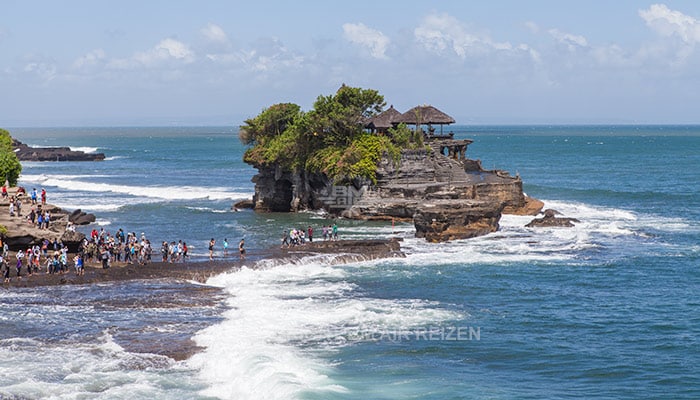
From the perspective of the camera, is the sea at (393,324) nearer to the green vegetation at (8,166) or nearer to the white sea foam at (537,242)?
the white sea foam at (537,242)

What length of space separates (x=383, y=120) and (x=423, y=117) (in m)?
3.12

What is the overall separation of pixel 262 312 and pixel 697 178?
Result: 79375 mm

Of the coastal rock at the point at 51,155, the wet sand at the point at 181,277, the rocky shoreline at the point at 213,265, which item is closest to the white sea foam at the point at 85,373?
the wet sand at the point at 181,277

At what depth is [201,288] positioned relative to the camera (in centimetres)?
3897

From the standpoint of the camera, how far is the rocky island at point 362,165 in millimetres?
62375

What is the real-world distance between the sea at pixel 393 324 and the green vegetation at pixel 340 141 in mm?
5749

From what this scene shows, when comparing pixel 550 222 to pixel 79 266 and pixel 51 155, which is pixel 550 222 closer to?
pixel 79 266

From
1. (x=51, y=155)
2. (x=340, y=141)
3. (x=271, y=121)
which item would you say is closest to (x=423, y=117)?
(x=340, y=141)

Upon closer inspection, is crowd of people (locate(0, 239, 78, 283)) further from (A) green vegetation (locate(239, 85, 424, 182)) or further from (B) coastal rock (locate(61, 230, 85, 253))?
(A) green vegetation (locate(239, 85, 424, 182))

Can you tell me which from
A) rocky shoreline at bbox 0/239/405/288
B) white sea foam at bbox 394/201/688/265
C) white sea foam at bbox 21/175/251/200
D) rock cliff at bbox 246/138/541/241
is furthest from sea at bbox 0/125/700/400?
white sea foam at bbox 21/175/251/200

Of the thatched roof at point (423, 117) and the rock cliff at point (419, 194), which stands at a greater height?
the thatched roof at point (423, 117)

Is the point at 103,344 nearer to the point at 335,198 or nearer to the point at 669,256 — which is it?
the point at 669,256

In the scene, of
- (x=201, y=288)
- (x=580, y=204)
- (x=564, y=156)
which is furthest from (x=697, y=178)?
(x=201, y=288)

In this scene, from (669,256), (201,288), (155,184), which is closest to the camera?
(201,288)
